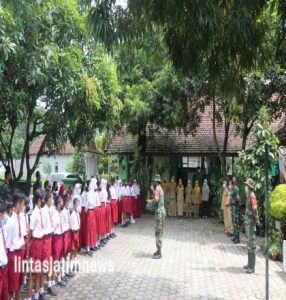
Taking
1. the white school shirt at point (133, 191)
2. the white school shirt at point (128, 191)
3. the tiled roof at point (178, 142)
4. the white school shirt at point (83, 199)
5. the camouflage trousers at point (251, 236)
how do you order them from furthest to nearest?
the tiled roof at point (178, 142), the white school shirt at point (133, 191), the white school shirt at point (128, 191), the white school shirt at point (83, 199), the camouflage trousers at point (251, 236)

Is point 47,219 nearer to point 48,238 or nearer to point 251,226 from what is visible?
point 48,238

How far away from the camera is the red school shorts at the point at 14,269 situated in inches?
218

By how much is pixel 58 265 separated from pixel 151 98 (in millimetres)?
10834

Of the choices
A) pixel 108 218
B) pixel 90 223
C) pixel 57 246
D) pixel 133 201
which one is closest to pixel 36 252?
pixel 57 246

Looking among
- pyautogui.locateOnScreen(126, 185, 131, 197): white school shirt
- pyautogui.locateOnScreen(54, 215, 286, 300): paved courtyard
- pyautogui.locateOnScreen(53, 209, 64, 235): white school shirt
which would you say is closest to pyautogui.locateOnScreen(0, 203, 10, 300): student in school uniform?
pyautogui.locateOnScreen(53, 209, 64, 235): white school shirt

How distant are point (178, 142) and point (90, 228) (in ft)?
35.7

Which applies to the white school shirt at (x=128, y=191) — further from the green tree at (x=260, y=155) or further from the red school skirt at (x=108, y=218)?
the green tree at (x=260, y=155)

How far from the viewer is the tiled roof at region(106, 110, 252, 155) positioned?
757 inches

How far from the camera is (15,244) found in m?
5.57

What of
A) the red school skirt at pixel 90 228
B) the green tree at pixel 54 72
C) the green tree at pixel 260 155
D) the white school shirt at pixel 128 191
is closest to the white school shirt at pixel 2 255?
the green tree at pixel 54 72

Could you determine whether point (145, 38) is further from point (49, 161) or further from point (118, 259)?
point (49, 161)

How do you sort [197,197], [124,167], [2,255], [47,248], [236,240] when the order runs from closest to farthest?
[2,255] → [47,248] → [236,240] → [197,197] → [124,167]

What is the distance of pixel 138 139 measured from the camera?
19.5 m

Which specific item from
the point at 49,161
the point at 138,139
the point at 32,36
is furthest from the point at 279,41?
the point at 49,161
